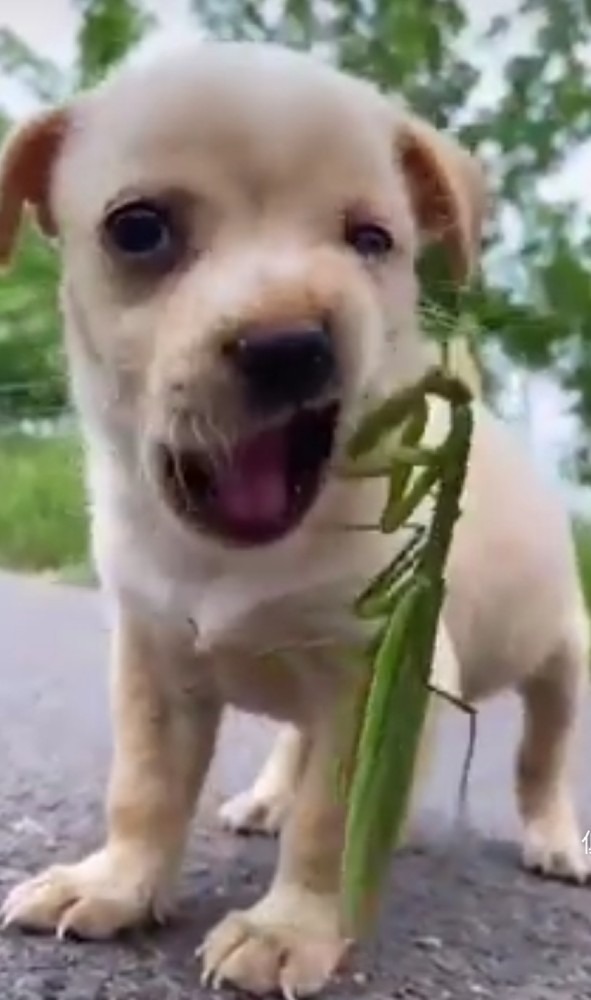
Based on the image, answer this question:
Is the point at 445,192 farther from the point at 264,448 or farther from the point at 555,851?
the point at 555,851

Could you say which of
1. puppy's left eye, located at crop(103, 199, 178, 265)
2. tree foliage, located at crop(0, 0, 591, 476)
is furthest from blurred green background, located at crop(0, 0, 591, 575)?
puppy's left eye, located at crop(103, 199, 178, 265)

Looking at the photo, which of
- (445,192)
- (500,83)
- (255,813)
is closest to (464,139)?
(500,83)

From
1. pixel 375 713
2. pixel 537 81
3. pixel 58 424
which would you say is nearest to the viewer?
pixel 375 713

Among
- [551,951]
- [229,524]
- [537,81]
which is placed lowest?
[551,951]

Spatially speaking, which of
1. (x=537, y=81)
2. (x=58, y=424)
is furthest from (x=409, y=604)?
(x=537, y=81)

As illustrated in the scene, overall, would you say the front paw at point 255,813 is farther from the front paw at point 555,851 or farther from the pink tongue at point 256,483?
the pink tongue at point 256,483

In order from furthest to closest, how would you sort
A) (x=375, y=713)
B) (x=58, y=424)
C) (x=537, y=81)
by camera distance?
(x=537, y=81)
(x=58, y=424)
(x=375, y=713)

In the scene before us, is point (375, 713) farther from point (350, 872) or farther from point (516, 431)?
point (516, 431)

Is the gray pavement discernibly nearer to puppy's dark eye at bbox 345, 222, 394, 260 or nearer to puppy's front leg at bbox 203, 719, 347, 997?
puppy's front leg at bbox 203, 719, 347, 997

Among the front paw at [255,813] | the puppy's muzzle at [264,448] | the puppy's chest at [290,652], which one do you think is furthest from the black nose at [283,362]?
the front paw at [255,813]
